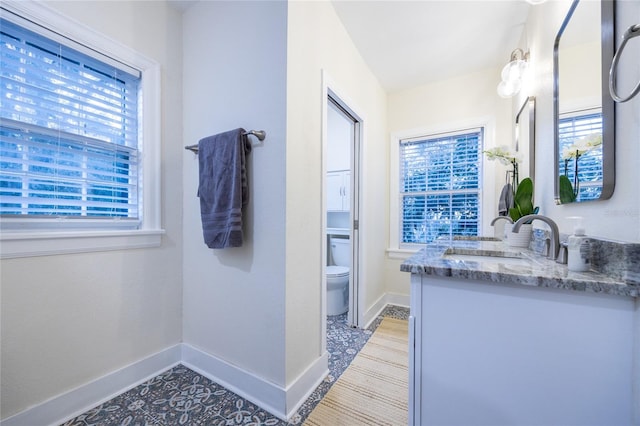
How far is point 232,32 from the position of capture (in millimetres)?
1455

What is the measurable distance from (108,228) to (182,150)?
0.66 metres

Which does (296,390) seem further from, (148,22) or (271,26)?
(148,22)

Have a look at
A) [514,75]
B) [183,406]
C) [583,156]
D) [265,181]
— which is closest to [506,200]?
[514,75]

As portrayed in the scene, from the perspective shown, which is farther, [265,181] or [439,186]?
[439,186]

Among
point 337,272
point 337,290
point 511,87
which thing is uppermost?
point 511,87

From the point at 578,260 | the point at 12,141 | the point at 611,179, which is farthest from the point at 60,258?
the point at 611,179

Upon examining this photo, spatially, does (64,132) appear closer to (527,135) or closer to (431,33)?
(431,33)

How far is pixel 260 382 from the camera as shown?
133 centimetres

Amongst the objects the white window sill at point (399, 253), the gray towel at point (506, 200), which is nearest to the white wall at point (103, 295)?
the white window sill at point (399, 253)

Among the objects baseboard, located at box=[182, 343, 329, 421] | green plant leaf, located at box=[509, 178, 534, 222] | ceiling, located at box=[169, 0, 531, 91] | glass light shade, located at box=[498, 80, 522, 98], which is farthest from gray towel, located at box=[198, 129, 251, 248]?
glass light shade, located at box=[498, 80, 522, 98]

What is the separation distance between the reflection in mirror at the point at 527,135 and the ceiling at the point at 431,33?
0.64 metres

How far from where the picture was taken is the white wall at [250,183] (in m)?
1.28

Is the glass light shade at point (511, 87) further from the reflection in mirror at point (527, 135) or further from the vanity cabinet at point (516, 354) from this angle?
the vanity cabinet at point (516, 354)

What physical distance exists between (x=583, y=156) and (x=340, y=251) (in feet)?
7.34
